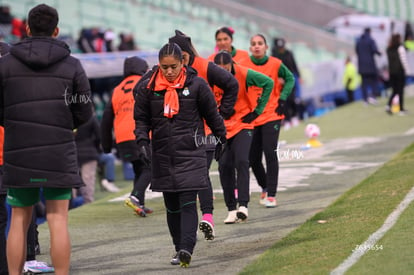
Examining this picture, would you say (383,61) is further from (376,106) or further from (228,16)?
(376,106)

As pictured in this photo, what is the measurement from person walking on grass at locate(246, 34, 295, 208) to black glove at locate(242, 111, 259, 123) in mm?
893

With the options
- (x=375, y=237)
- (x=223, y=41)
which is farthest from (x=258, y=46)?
(x=375, y=237)

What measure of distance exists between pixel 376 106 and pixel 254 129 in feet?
57.3

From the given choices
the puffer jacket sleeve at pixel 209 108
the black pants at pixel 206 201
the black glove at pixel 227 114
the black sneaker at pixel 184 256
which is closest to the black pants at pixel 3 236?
the black sneaker at pixel 184 256

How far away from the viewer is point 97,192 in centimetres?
2064

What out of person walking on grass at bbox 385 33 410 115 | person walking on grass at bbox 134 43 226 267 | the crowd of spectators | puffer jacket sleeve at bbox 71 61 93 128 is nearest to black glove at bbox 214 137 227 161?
person walking on grass at bbox 134 43 226 267

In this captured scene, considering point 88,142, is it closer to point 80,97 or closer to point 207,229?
point 207,229

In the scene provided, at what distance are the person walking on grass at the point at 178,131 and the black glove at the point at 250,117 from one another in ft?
8.42

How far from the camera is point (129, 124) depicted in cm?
1309

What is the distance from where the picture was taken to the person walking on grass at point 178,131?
8.73 metres

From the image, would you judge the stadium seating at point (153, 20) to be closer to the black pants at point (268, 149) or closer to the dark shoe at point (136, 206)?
the dark shoe at point (136, 206)

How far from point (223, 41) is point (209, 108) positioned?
340cm

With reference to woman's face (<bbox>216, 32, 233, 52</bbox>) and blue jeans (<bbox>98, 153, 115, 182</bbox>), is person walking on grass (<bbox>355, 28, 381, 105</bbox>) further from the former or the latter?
woman's face (<bbox>216, 32, 233, 52</bbox>)

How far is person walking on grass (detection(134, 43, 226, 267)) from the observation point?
28.7ft
